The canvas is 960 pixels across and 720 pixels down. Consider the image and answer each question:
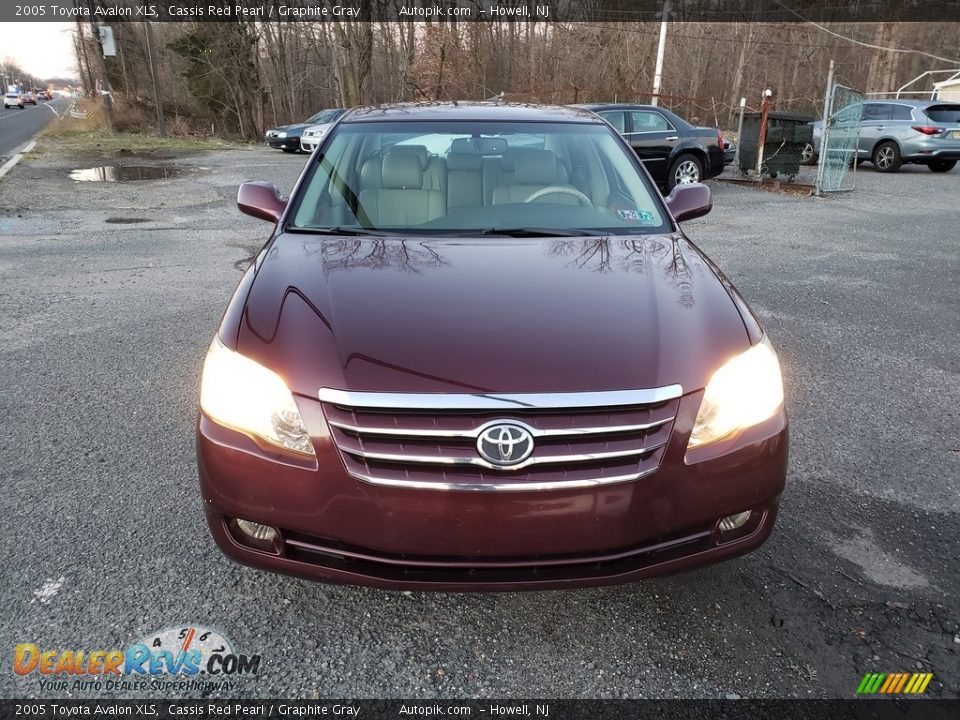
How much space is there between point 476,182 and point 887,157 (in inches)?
668

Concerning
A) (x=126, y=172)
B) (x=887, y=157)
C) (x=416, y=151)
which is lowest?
(x=887, y=157)

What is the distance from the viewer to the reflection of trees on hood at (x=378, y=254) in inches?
99.7

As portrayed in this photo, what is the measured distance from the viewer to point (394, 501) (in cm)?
179

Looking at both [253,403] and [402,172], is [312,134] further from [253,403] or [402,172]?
[253,403]

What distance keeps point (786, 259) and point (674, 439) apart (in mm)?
6412

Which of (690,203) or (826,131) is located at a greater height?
(690,203)

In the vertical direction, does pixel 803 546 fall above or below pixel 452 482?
below

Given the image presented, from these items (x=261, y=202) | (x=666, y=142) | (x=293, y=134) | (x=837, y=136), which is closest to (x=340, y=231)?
(x=261, y=202)

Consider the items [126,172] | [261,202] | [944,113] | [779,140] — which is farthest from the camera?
[944,113]

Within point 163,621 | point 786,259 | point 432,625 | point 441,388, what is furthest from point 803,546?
point 786,259

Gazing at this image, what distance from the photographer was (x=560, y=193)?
330cm

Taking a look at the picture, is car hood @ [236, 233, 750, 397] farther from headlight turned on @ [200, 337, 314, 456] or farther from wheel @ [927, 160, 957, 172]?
wheel @ [927, 160, 957, 172]

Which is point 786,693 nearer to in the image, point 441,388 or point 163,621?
point 441,388

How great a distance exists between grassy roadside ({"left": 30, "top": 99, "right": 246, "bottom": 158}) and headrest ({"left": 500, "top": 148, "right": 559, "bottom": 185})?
19259 millimetres
